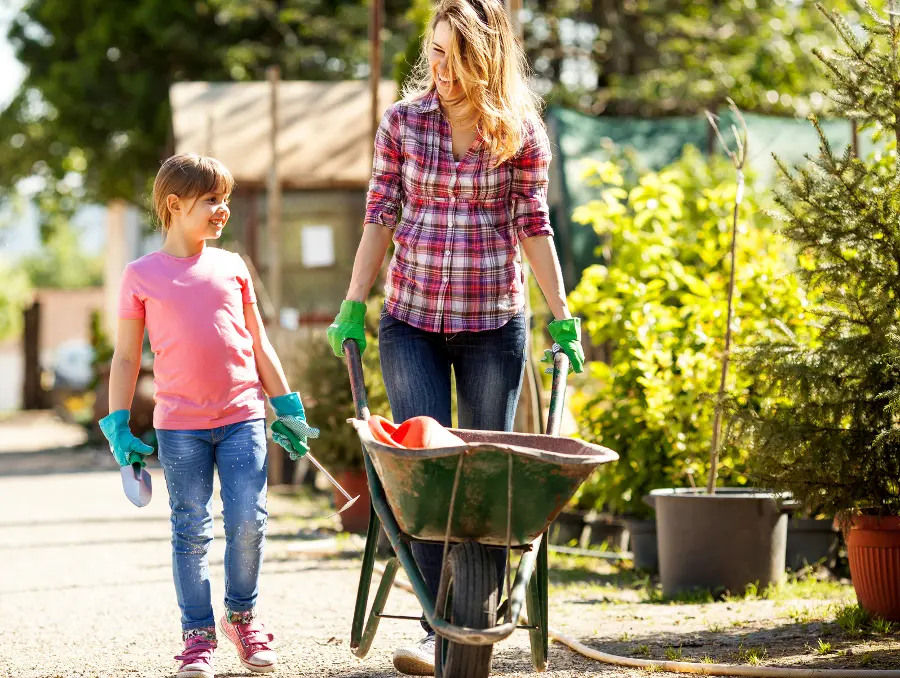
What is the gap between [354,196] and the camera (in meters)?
14.8

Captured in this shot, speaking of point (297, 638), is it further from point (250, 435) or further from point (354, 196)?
point (354, 196)

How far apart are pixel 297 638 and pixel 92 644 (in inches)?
28.4

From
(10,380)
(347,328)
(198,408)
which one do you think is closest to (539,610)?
(347,328)

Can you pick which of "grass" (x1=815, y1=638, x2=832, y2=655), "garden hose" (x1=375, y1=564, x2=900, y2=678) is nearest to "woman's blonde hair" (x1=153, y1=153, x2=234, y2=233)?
"garden hose" (x1=375, y1=564, x2=900, y2=678)

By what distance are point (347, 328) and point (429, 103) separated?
71 centimetres

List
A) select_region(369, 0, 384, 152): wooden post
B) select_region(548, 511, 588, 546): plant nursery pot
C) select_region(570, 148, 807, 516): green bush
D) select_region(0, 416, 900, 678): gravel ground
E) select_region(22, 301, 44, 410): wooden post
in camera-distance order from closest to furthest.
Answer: select_region(0, 416, 900, 678): gravel ground → select_region(570, 148, 807, 516): green bush → select_region(548, 511, 588, 546): plant nursery pot → select_region(369, 0, 384, 152): wooden post → select_region(22, 301, 44, 410): wooden post

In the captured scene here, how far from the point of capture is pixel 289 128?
563 inches

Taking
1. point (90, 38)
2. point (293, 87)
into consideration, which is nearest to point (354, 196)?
point (293, 87)

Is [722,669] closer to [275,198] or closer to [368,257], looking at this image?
[368,257]

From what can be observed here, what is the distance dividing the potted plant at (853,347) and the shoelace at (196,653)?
201 cm

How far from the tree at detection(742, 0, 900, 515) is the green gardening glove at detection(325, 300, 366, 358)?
1672 millimetres

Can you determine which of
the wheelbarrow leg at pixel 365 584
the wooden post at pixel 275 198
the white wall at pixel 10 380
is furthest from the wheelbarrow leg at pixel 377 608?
the white wall at pixel 10 380

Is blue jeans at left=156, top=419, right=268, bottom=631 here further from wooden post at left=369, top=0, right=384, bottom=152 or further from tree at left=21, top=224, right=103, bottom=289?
tree at left=21, top=224, right=103, bottom=289

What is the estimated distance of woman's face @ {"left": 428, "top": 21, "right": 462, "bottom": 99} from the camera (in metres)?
3.72
